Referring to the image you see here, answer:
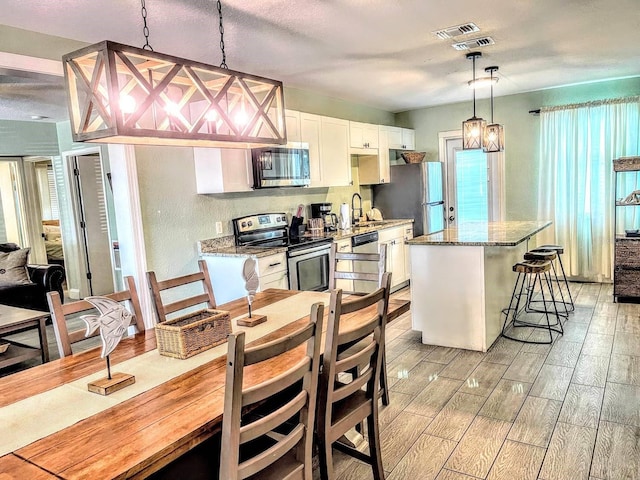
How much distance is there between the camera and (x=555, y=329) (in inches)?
163

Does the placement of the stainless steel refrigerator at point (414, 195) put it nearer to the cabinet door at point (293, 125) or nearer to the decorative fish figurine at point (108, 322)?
the cabinet door at point (293, 125)

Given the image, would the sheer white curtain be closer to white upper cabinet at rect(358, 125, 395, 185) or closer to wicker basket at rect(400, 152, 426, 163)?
wicker basket at rect(400, 152, 426, 163)

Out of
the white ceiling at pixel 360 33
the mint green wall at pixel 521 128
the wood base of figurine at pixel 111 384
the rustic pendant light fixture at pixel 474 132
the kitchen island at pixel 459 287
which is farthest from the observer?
the mint green wall at pixel 521 128

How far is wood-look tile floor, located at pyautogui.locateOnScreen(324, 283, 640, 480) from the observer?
227 cm

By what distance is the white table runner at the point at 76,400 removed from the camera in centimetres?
134

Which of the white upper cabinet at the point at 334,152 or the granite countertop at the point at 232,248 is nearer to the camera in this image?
the granite countertop at the point at 232,248

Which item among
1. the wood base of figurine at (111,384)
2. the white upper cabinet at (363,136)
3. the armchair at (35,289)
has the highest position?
the white upper cabinet at (363,136)

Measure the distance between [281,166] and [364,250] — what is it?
1.45 m

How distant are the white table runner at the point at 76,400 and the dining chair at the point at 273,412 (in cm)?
30

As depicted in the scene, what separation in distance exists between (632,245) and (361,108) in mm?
3523

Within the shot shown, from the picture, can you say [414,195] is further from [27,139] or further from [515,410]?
[27,139]

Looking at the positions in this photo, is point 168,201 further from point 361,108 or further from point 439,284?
point 361,108

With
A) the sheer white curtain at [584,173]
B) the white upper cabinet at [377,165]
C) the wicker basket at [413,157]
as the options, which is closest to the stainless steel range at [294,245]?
the white upper cabinet at [377,165]

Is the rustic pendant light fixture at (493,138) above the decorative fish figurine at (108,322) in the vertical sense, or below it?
above
